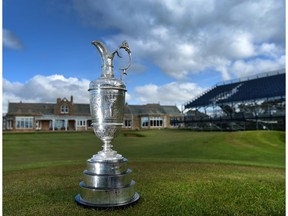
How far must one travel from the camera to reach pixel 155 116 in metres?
64.2

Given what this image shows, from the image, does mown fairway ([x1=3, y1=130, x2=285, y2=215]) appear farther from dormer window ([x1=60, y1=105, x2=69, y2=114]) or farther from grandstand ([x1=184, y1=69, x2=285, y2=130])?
dormer window ([x1=60, y1=105, x2=69, y2=114])

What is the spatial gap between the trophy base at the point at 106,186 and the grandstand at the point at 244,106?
1320 inches

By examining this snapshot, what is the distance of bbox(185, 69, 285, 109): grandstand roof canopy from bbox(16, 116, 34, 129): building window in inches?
1161

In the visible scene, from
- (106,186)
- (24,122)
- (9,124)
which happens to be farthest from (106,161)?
(9,124)

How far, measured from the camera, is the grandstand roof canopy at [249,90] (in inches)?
1547

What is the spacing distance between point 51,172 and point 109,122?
4711 millimetres

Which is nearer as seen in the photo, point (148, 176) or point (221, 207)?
point (221, 207)

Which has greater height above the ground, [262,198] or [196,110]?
[196,110]

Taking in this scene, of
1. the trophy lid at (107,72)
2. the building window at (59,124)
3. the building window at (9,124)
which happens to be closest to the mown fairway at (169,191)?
the trophy lid at (107,72)

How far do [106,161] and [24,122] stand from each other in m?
52.0

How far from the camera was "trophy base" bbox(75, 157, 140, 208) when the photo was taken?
16.4 ft

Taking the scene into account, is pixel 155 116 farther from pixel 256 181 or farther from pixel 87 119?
pixel 256 181

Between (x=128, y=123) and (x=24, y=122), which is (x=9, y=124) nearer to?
(x=24, y=122)

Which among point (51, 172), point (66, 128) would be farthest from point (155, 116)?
point (51, 172)
